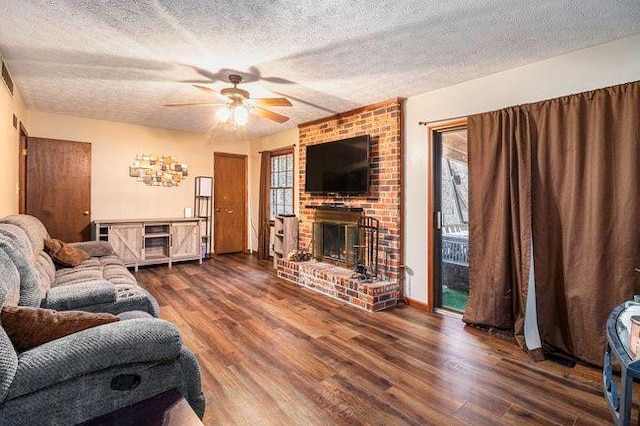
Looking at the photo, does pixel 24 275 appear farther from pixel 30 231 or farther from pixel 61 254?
pixel 61 254

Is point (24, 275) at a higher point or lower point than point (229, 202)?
lower

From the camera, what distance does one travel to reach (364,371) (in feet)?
7.68

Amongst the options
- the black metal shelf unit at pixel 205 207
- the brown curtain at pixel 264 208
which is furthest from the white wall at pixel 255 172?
the black metal shelf unit at pixel 205 207

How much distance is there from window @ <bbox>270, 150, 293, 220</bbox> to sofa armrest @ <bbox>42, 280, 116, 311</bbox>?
4.05 m

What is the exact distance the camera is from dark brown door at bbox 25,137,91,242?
4.86 metres

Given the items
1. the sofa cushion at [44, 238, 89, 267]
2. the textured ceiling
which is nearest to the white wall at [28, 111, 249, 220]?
the textured ceiling

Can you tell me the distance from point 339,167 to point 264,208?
2.51m

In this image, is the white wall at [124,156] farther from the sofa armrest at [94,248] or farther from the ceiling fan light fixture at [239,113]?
the ceiling fan light fixture at [239,113]

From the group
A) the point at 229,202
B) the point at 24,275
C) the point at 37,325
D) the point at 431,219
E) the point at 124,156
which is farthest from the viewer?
the point at 229,202

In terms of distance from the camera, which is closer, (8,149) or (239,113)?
(239,113)

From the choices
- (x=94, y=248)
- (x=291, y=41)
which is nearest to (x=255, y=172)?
(x=94, y=248)

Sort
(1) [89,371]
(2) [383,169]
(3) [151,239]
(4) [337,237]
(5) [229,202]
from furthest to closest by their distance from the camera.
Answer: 1. (5) [229,202]
2. (3) [151,239]
3. (4) [337,237]
4. (2) [383,169]
5. (1) [89,371]

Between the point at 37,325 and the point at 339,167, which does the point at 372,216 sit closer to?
the point at 339,167

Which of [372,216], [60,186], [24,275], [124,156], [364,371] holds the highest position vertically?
[124,156]
